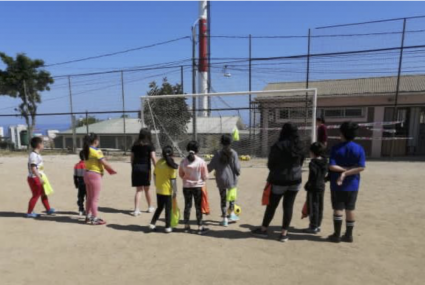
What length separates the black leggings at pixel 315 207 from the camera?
14.0ft

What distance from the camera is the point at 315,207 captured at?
168 inches

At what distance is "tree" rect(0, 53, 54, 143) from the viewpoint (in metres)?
18.9

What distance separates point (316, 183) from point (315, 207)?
1.20 ft

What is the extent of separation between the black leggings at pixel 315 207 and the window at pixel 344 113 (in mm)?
11724

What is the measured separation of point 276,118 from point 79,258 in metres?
11.1

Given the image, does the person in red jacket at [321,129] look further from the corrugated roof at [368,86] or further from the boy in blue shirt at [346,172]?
the corrugated roof at [368,86]

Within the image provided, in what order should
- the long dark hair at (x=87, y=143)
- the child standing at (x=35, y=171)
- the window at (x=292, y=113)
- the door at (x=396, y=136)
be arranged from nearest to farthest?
the long dark hair at (x=87, y=143) < the child standing at (x=35, y=171) < the window at (x=292, y=113) < the door at (x=396, y=136)

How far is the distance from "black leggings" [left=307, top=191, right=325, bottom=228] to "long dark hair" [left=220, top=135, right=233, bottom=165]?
1.28 metres

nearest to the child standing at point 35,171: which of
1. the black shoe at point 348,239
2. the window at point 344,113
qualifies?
the black shoe at point 348,239

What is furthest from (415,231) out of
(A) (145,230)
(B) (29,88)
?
(B) (29,88)

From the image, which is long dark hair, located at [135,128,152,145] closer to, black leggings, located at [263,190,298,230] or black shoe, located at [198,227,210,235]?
black shoe, located at [198,227,210,235]

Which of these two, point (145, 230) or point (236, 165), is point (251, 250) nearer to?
point (236, 165)

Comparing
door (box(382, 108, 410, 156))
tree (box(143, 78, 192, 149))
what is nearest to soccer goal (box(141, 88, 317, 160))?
tree (box(143, 78, 192, 149))

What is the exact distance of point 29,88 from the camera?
19438mm
